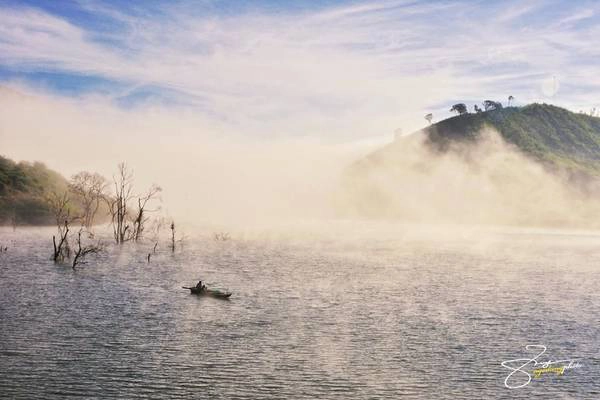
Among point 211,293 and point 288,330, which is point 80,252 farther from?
point 288,330

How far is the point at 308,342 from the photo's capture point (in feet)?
197

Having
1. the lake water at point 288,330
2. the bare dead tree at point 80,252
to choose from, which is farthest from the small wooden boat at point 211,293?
the bare dead tree at point 80,252

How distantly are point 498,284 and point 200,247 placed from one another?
92.4 meters

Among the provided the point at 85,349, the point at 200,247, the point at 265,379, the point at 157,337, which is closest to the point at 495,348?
the point at 265,379

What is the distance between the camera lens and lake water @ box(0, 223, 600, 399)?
156 ft

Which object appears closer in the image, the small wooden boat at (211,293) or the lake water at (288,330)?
the lake water at (288,330)

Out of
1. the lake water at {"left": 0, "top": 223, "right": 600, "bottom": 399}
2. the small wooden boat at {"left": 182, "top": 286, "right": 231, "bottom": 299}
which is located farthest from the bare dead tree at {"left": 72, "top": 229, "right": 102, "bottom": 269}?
the small wooden boat at {"left": 182, "top": 286, "right": 231, "bottom": 299}

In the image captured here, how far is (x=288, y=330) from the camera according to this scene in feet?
214

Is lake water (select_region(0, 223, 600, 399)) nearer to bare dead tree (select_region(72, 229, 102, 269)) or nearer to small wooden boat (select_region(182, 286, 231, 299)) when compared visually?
small wooden boat (select_region(182, 286, 231, 299))

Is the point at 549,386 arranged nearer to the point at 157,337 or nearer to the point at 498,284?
the point at 157,337

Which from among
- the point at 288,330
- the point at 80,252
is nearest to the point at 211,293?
the point at 288,330

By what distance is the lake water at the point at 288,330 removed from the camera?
47656mm

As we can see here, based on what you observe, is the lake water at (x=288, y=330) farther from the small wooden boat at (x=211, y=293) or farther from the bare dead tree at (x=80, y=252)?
the bare dead tree at (x=80, y=252)

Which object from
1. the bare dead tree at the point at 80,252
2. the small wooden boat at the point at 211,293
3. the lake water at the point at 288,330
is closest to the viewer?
the lake water at the point at 288,330
